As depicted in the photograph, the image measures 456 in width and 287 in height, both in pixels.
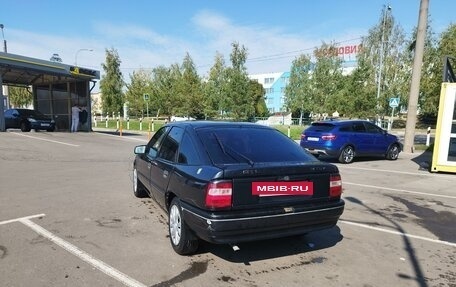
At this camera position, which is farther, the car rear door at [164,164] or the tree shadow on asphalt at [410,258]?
the car rear door at [164,164]

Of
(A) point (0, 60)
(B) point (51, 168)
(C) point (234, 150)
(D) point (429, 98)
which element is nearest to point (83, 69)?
(A) point (0, 60)

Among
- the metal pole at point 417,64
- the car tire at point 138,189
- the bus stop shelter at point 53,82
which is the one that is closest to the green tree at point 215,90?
the bus stop shelter at point 53,82

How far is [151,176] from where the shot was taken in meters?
5.72

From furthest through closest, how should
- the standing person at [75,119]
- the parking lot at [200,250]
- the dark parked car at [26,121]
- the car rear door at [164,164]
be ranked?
the standing person at [75,119]
the dark parked car at [26,121]
the car rear door at [164,164]
the parking lot at [200,250]

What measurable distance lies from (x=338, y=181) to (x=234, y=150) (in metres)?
1.26

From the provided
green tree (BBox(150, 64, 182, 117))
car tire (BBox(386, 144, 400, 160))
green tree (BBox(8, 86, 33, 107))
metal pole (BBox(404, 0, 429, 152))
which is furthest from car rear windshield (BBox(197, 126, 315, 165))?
green tree (BBox(8, 86, 33, 107))

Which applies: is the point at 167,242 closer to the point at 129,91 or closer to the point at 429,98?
the point at 429,98

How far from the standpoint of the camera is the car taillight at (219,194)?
3820 mm

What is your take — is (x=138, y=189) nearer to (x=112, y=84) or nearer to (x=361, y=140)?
(x=361, y=140)

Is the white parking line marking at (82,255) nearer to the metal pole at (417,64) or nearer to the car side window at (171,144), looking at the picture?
the car side window at (171,144)

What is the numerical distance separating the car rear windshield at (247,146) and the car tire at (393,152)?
1109 centimetres

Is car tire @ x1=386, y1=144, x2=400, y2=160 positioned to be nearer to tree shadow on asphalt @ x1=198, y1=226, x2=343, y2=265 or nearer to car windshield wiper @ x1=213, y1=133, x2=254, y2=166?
tree shadow on asphalt @ x1=198, y1=226, x2=343, y2=265

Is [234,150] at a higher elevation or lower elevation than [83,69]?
lower

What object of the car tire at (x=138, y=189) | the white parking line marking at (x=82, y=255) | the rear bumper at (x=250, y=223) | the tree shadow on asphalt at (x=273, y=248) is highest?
the rear bumper at (x=250, y=223)
